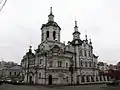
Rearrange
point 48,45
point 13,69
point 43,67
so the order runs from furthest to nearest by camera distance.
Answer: point 13,69 → point 48,45 → point 43,67

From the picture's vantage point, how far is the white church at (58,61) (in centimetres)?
4291

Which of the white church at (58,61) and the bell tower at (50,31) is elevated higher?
the bell tower at (50,31)

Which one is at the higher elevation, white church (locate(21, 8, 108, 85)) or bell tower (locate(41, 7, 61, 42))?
bell tower (locate(41, 7, 61, 42))

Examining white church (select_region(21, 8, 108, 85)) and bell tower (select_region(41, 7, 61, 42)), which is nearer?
white church (select_region(21, 8, 108, 85))

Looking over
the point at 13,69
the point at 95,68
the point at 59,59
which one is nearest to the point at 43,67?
the point at 59,59

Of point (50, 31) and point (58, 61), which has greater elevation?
point (50, 31)

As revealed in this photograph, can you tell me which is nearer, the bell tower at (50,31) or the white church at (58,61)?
the white church at (58,61)

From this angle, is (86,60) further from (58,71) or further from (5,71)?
(5,71)

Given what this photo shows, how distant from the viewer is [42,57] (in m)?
44.2

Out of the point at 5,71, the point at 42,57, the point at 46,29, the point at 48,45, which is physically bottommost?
the point at 5,71

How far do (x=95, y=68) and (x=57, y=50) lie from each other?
1859 centimetres

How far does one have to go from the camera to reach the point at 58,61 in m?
43.7

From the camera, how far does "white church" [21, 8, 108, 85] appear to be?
1689 inches

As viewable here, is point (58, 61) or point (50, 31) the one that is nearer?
point (58, 61)
